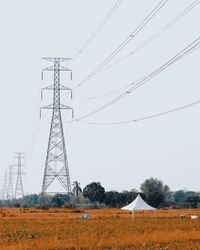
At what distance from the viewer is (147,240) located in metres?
32.0

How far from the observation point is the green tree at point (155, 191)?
504 ft

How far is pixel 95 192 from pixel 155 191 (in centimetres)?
1782

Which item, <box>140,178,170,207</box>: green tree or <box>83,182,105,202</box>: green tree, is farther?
<box>83,182,105,202</box>: green tree

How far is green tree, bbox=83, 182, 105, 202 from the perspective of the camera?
165m

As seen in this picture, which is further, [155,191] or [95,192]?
[95,192]

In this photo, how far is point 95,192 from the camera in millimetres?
Result: 165000

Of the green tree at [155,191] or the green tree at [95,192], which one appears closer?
the green tree at [155,191]

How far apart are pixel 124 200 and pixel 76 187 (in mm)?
15881

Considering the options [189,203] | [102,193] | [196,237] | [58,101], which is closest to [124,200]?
[102,193]

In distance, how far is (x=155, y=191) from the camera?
157 meters

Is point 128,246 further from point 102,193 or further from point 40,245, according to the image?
point 102,193

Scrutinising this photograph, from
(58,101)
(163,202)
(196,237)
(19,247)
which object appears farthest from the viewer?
(163,202)

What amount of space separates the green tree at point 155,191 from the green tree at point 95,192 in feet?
36.8

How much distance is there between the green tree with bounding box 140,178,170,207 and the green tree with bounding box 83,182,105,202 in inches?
442
